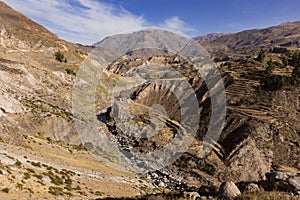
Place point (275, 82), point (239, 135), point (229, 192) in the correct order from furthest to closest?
point (275, 82) < point (239, 135) < point (229, 192)

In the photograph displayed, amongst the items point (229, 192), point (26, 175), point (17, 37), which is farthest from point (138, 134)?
point (17, 37)

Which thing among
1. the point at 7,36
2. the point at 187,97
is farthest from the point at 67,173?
the point at 7,36

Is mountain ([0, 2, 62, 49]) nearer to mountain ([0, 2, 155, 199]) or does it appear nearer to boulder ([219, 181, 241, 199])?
mountain ([0, 2, 155, 199])

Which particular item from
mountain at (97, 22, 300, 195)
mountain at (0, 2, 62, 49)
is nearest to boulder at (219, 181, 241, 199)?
mountain at (97, 22, 300, 195)

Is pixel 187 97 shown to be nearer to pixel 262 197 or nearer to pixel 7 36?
pixel 7 36

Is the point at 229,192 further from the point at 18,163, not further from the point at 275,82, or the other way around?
the point at 275,82

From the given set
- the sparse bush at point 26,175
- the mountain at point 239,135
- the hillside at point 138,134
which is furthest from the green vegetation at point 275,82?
the sparse bush at point 26,175

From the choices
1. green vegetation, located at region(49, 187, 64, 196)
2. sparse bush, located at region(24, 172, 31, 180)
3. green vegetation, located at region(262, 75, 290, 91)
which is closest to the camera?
green vegetation, located at region(49, 187, 64, 196)

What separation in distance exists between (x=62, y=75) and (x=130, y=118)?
26.0 m

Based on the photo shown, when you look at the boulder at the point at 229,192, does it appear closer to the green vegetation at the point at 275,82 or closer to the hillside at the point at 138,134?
the hillside at the point at 138,134

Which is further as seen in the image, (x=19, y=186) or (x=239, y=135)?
(x=239, y=135)

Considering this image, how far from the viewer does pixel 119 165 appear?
33375 millimetres

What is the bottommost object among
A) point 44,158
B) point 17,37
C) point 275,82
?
point 44,158

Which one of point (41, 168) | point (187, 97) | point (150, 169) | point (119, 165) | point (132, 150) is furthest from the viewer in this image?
point (187, 97)
